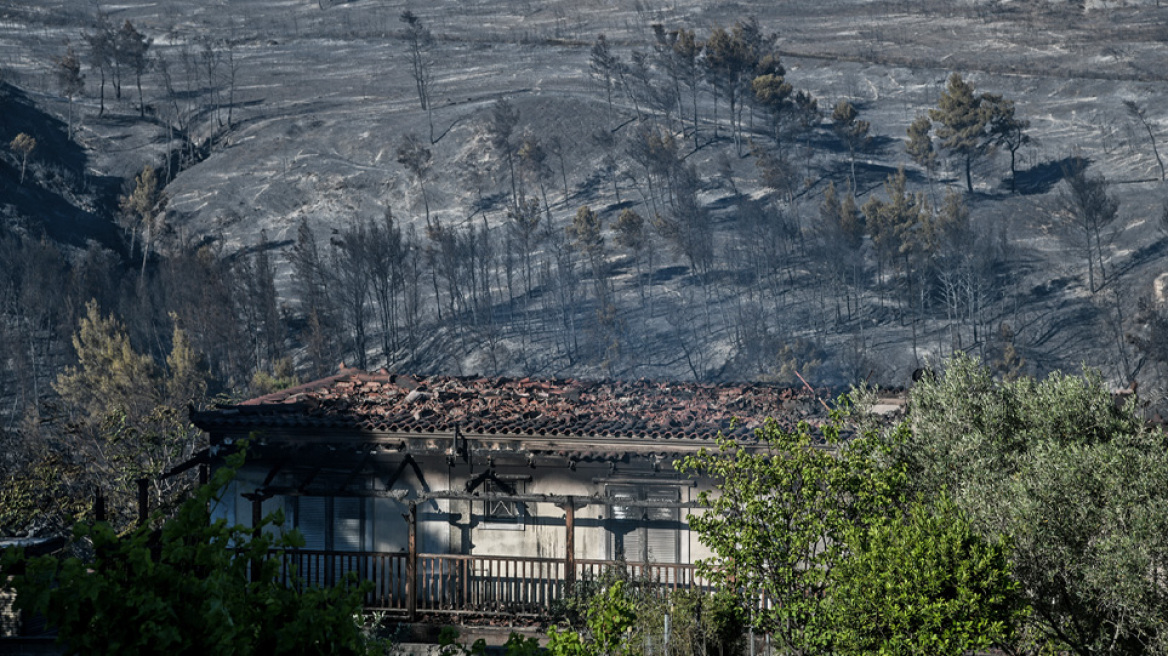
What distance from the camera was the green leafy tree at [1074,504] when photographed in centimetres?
968

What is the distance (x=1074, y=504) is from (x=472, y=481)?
9.53m

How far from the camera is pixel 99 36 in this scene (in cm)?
9612

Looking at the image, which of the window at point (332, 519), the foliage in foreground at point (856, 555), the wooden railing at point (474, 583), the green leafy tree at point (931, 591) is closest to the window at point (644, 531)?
the wooden railing at point (474, 583)

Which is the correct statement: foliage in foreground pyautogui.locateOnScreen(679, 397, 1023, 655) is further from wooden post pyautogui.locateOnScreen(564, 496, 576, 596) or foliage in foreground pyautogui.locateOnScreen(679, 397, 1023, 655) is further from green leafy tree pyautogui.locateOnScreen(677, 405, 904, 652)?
wooden post pyautogui.locateOnScreen(564, 496, 576, 596)

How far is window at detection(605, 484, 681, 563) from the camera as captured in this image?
59.7ft

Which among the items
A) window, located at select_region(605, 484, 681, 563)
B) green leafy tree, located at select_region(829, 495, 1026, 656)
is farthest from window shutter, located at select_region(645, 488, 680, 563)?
green leafy tree, located at select_region(829, 495, 1026, 656)

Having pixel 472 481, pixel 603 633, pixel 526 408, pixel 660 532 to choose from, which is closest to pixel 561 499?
pixel 472 481

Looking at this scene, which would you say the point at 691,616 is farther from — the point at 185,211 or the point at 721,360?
the point at 185,211

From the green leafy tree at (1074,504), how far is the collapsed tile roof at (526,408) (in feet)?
14.4

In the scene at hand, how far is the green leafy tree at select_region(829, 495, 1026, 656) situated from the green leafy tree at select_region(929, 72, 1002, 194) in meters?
69.5

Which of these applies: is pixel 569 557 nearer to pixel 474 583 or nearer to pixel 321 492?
pixel 474 583

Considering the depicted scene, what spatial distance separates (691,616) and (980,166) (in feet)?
233

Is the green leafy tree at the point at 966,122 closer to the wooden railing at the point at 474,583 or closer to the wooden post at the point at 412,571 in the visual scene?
the wooden railing at the point at 474,583

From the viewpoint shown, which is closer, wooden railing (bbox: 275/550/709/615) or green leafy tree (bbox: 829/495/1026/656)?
green leafy tree (bbox: 829/495/1026/656)
